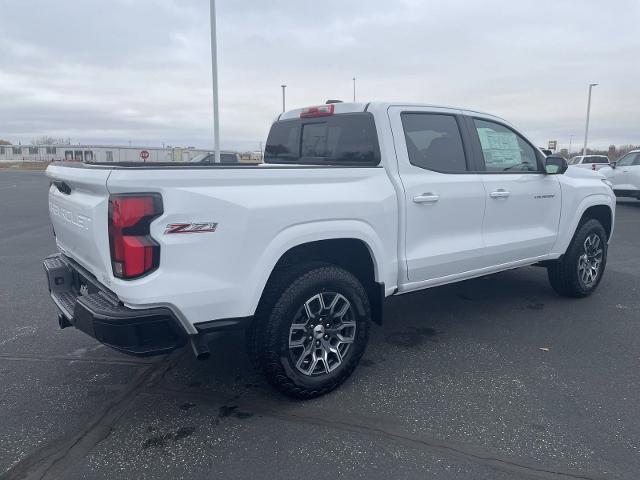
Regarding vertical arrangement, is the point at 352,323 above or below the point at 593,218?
below

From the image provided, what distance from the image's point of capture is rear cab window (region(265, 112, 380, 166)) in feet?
12.8

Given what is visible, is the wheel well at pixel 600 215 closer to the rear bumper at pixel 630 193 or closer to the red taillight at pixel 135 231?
the red taillight at pixel 135 231

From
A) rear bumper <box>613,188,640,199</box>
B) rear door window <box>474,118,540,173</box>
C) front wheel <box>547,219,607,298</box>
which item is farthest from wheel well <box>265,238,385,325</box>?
rear bumper <box>613,188,640,199</box>

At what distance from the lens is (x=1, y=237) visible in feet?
31.7

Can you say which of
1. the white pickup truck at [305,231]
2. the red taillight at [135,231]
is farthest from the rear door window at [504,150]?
the red taillight at [135,231]

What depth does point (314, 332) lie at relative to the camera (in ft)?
11.0

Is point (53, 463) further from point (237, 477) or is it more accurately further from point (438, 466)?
point (438, 466)

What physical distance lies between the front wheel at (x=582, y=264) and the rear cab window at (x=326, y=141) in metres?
2.75

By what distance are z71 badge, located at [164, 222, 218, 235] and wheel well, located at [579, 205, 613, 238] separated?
14.3 ft

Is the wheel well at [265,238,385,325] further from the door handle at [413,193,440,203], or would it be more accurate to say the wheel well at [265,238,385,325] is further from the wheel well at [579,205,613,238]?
the wheel well at [579,205,613,238]

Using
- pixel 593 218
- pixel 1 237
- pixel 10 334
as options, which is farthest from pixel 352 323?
pixel 1 237

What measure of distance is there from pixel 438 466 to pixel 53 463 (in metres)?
2.03

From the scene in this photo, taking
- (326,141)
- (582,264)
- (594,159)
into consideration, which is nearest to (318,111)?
(326,141)

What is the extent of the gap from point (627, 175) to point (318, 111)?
13.8 meters
